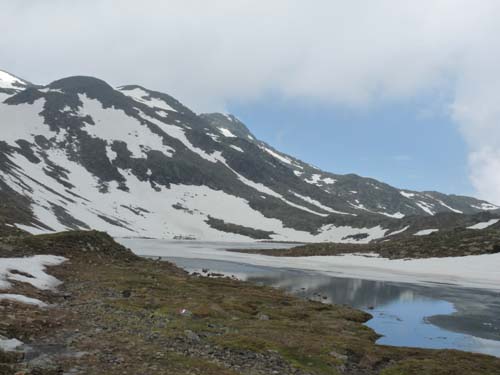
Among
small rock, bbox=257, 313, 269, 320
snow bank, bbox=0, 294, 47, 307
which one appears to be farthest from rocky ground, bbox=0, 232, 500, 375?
snow bank, bbox=0, 294, 47, 307

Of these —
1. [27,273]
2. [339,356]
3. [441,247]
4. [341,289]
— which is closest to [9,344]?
[339,356]

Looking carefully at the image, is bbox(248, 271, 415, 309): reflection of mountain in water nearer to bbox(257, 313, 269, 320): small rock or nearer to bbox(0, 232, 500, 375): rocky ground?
bbox(0, 232, 500, 375): rocky ground

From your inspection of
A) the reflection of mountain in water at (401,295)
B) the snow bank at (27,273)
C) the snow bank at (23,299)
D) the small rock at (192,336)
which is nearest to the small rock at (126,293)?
the snow bank at (27,273)

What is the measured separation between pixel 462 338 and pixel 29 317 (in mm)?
27479

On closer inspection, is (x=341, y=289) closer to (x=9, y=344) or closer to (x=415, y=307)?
Result: (x=415, y=307)

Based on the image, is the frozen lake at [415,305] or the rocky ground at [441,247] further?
the rocky ground at [441,247]

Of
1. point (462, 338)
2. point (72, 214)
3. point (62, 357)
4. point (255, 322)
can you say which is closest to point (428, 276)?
point (462, 338)

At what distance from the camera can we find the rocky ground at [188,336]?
1819 cm

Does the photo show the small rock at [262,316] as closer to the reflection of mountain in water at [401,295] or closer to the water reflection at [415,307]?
the water reflection at [415,307]

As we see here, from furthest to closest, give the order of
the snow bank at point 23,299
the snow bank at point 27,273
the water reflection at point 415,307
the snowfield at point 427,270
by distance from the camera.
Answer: the snowfield at point 427,270 < the snow bank at point 27,273 < the water reflection at point 415,307 < the snow bank at point 23,299

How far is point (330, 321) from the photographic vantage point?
34438mm

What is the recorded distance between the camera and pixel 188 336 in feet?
78.5

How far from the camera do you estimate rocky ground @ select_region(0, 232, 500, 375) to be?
18.2m

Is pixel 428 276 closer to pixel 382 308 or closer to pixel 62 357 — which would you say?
pixel 382 308
